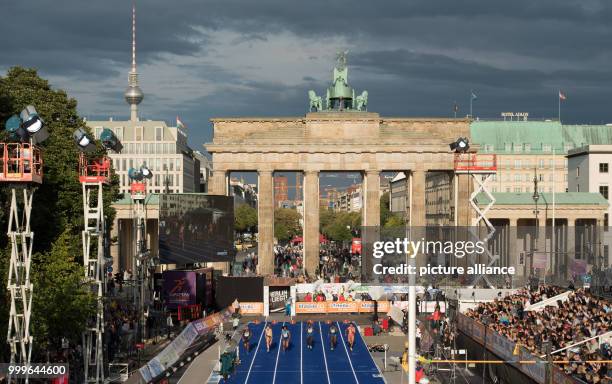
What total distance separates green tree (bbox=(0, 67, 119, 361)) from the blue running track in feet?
26.4

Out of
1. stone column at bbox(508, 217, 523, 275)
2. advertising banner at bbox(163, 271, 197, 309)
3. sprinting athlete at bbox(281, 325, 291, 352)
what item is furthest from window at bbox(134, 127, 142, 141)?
sprinting athlete at bbox(281, 325, 291, 352)

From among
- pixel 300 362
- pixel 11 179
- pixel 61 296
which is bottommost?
pixel 300 362

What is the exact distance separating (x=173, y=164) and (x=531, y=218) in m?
71.7

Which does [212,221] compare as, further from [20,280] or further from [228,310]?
[20,280]

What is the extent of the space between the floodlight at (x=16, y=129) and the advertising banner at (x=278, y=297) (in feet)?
131

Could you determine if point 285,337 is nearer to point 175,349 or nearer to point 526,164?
point 175,349

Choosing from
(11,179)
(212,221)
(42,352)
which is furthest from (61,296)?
(212,221)

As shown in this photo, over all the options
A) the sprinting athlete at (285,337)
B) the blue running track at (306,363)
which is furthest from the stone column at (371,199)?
the sprinting athlete at (285,337)

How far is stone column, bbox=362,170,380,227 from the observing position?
9919 centimetres

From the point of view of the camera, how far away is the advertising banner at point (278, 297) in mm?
71188

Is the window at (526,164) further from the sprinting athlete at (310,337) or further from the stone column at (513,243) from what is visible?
the sprinting athlete at (310,337)

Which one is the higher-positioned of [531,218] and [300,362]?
[531,218]

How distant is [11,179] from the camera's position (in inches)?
1276

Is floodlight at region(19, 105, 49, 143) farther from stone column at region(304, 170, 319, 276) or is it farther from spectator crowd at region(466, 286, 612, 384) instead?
stone column at region(304, 170, 319, 276)
